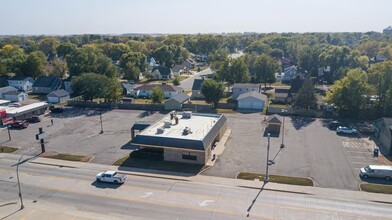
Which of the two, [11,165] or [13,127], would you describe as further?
[13,127]

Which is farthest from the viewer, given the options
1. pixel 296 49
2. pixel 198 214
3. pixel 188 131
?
pixel 296 49

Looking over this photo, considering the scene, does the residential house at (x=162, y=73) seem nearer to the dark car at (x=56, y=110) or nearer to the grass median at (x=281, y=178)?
the dark car at (x=56, y=110)

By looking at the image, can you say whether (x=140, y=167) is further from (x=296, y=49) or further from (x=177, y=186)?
(x=296, y=49)

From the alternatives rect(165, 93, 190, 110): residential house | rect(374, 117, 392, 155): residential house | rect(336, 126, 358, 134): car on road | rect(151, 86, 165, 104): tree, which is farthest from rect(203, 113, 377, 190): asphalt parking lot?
rect(151, 86, 165, 104): tree

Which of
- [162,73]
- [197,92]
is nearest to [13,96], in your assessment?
[197,92]

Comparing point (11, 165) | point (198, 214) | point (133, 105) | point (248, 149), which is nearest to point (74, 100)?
point (133, 105)

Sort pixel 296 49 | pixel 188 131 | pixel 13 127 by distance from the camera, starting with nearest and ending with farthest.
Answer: pixel 188 131 < pixel 13 127 < pixel 296 49

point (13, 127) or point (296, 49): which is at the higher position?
point (296, 49)
